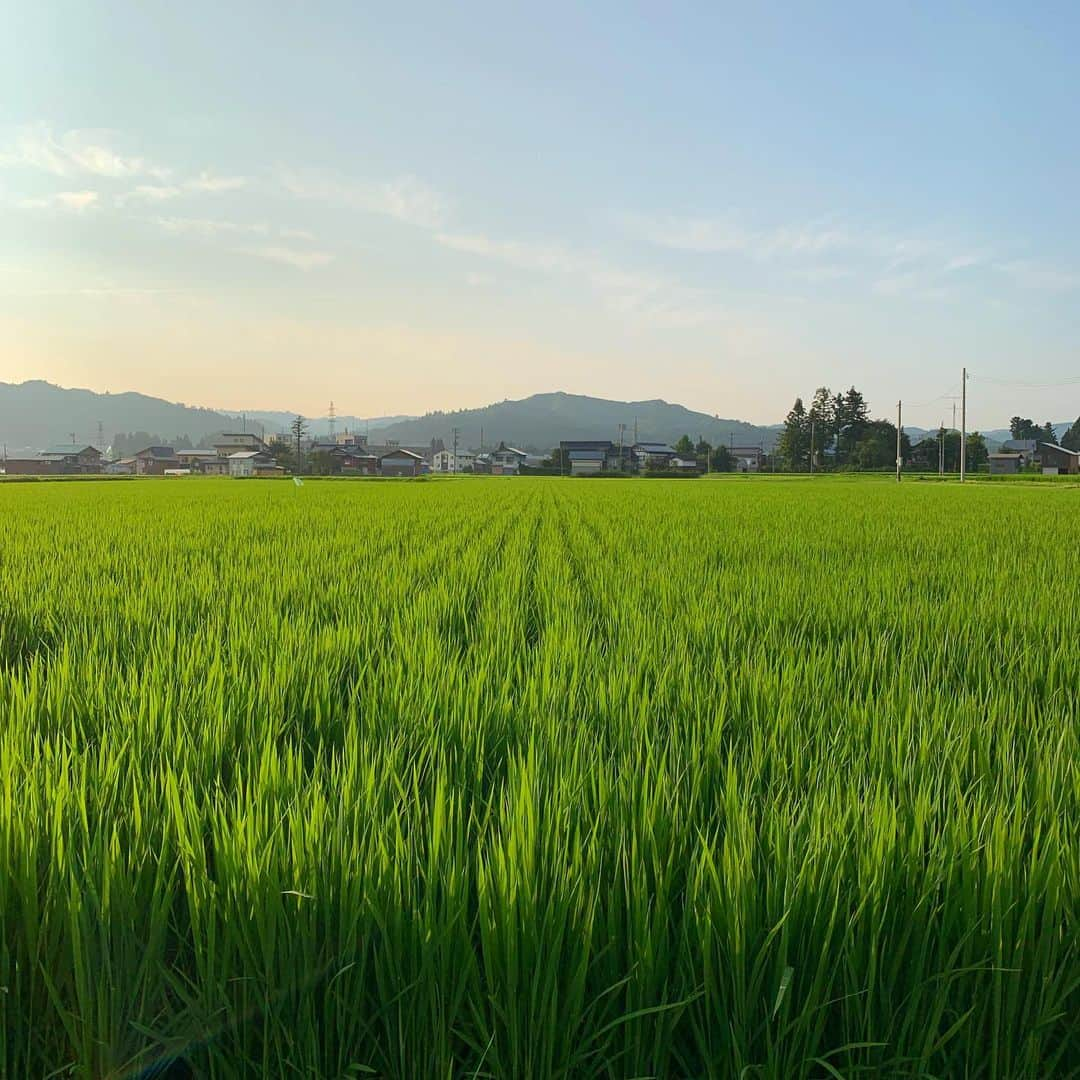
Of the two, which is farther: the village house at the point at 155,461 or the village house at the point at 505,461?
the village house at the point at 505,461

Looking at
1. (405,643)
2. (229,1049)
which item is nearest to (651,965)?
(229,1049)

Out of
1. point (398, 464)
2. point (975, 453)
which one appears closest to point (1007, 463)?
point (975, 453)

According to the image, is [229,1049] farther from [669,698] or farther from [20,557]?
[20,557]

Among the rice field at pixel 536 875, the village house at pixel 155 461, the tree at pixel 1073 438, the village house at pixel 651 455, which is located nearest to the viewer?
the rice field at pixel 536 875

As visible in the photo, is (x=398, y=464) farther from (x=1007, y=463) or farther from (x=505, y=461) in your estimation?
(x=1007, y=463)

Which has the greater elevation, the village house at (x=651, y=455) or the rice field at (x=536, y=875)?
the village house at (x=651, y=455)

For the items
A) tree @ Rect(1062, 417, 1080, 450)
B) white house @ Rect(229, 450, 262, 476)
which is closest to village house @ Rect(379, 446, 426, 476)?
white house @ Rect(229, 450, 262, 476)

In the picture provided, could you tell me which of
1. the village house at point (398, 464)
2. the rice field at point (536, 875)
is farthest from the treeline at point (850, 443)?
the rice field at point (536, 875)

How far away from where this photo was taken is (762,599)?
4.39 m

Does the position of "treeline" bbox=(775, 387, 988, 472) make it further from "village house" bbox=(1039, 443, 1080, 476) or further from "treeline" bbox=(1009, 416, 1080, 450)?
"treeline" bbox=(1009, 416, 1080, 450)

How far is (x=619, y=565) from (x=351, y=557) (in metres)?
2.37

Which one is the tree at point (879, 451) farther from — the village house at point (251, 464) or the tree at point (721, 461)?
the village house at point (251, 464)

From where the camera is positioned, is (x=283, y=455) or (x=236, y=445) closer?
(x=283, y=455)

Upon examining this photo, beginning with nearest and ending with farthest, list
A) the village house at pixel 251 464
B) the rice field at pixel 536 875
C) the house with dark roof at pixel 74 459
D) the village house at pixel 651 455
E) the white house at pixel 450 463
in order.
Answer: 1. the rice field at pixel 536 875
2. the village house at pixel 251 464
3. the house with dark roof at pixel 74 459
4. the village house at pixel 651 455
5. the white house at pixel 450 463
